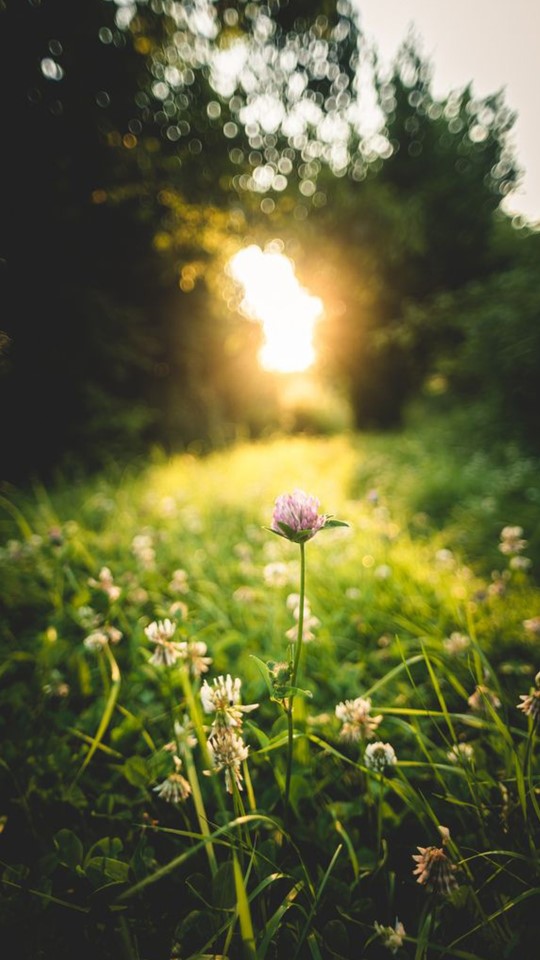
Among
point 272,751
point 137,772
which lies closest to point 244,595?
point 272,751

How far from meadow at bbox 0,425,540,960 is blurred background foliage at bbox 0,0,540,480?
1.51 meters

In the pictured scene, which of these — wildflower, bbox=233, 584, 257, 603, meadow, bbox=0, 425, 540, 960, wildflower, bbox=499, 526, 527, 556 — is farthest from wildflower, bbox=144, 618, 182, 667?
wildflower, bbox=499, 526, 527, 556

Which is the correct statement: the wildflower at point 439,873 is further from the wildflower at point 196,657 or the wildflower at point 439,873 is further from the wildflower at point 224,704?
the wildflower at point 196,657

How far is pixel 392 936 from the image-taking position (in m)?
0.89

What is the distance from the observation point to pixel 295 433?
19.4 meters

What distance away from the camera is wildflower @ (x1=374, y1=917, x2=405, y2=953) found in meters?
0.89

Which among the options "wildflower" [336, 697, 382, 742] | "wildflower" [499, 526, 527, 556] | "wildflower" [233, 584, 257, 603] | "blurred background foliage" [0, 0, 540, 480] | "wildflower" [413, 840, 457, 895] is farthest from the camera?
"blurred background foliage" [0, 0, 540, 480]

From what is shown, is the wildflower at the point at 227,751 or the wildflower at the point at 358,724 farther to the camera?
the wildflower at the point at 358,724

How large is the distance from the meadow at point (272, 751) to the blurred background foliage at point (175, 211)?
1506mm

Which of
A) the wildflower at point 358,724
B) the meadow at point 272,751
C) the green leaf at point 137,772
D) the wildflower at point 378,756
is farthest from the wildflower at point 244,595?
the wildflower at point 378,756

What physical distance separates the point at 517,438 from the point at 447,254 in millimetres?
→ 11011

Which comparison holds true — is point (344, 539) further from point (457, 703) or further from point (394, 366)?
point (394, 366)

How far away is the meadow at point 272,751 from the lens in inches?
36.8

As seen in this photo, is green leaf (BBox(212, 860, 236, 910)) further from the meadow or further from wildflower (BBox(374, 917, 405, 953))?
wildflower (BBox(374, 917, 405, 953))
